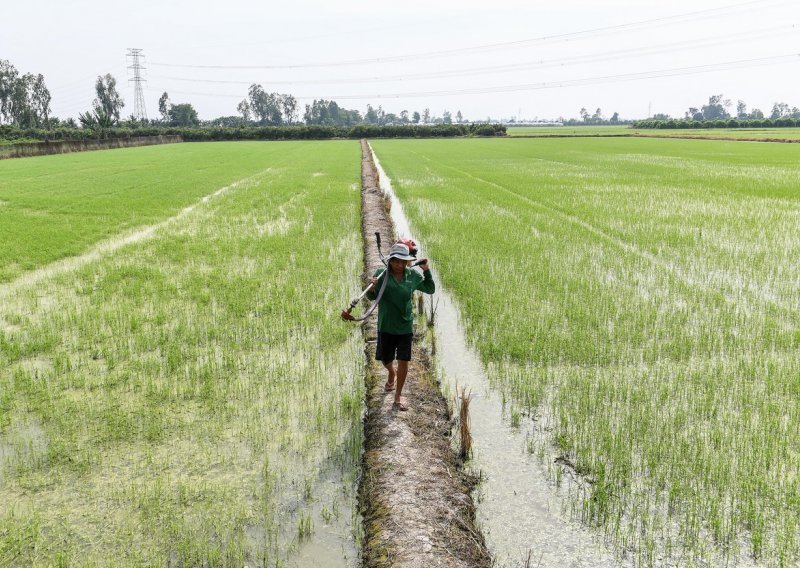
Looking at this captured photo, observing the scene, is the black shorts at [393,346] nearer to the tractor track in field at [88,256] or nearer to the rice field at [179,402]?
the rice field at [179,402]

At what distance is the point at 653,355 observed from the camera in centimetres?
591

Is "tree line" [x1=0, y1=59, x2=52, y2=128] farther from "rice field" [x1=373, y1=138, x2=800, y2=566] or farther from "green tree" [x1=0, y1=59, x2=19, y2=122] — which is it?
"rice field" [x1=373, y1=138, x2=800, y2=566]

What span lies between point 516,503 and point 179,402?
291 cm

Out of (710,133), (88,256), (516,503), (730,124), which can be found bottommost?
(516,503)

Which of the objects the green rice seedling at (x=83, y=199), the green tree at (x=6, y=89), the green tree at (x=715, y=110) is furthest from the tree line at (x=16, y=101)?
the green tree at (x=715, y=110)

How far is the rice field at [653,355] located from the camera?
352 cm

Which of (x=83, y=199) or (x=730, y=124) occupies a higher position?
(x=730, y=124)

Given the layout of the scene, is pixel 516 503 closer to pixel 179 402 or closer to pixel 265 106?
pixel 179 402

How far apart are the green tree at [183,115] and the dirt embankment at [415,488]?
109 meters

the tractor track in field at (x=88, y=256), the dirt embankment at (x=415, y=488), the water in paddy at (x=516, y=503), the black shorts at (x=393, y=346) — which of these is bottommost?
the water in paddy at (x=516, y=503)

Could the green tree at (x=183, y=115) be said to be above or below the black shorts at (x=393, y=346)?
above

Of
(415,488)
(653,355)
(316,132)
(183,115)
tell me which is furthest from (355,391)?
(183,115)

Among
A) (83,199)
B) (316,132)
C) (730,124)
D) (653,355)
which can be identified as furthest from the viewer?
(730,124)

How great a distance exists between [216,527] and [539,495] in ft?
6.49
